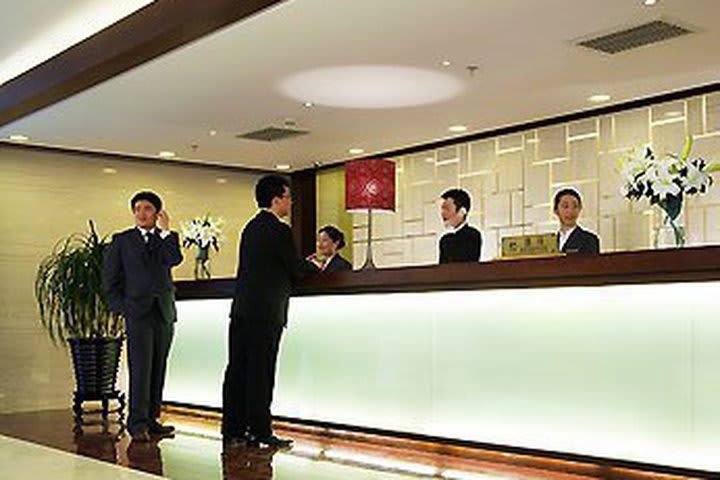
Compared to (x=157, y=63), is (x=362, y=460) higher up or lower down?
lower down

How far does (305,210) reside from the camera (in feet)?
35.9

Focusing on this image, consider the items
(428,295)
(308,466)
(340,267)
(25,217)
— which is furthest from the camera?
(25,217)

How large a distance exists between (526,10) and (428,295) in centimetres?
160

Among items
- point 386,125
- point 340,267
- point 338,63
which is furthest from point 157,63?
point 386,125

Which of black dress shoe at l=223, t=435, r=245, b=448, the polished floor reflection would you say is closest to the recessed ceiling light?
the polished floor reflection

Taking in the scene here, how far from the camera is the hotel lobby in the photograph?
4.85 meters

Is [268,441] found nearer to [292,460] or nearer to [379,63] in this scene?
[292,460]

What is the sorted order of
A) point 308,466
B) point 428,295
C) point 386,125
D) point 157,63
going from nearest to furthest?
point 308,466 → point 428,295 → point 157,63 → point 386,125

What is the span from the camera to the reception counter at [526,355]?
4535 millimetres

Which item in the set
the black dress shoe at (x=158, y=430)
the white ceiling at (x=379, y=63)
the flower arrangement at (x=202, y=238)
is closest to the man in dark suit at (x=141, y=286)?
the black dress shoe at (x=158, y=430)

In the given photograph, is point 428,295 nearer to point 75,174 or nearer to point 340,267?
point 340,267

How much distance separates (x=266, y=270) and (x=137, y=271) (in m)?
1.11

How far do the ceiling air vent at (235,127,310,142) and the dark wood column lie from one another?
1.83 meters

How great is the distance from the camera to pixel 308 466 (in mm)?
5355
